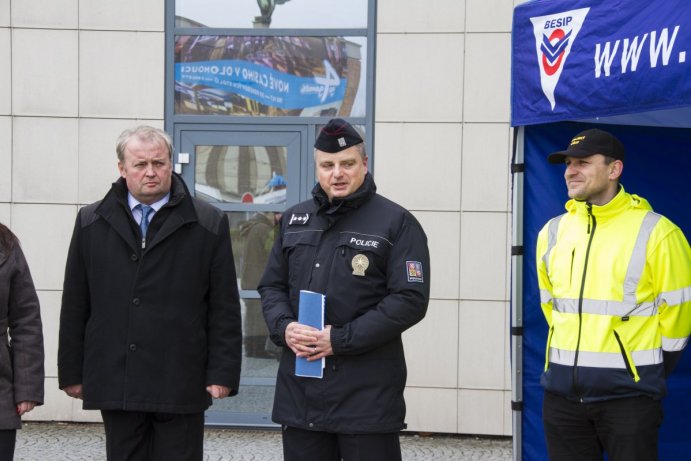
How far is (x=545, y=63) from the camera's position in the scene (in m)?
4.87

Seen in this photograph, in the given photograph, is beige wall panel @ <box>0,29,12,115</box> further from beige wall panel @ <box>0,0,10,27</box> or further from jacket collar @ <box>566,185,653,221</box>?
jacket collar @ <box>566,185,653,221</box>

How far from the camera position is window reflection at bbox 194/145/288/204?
25.5 feet

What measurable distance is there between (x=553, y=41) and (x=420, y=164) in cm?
280

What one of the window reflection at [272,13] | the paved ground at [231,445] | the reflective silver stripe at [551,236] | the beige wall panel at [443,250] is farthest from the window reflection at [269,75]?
the reflective silver stripe at [551,236]

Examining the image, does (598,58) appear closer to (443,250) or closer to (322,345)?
(322,345)

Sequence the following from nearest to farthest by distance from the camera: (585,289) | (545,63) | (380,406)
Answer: (380,406), (585,289), (545,63)

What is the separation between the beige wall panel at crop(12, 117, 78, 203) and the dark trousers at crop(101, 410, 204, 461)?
370 centimetres

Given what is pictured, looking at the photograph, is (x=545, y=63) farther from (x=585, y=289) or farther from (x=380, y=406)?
(x=380, y=406)

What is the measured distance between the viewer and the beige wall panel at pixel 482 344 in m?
7.54

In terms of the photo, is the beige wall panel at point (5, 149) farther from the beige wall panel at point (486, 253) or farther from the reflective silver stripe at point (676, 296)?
the reflective silver stripe at point (676, 296)

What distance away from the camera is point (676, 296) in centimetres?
432

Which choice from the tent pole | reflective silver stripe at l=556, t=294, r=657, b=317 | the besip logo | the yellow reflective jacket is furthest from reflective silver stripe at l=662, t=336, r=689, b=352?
the besip logo

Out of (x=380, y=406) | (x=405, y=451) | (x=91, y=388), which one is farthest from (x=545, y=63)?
(x=405, y=451)

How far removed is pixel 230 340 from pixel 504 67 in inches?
149
